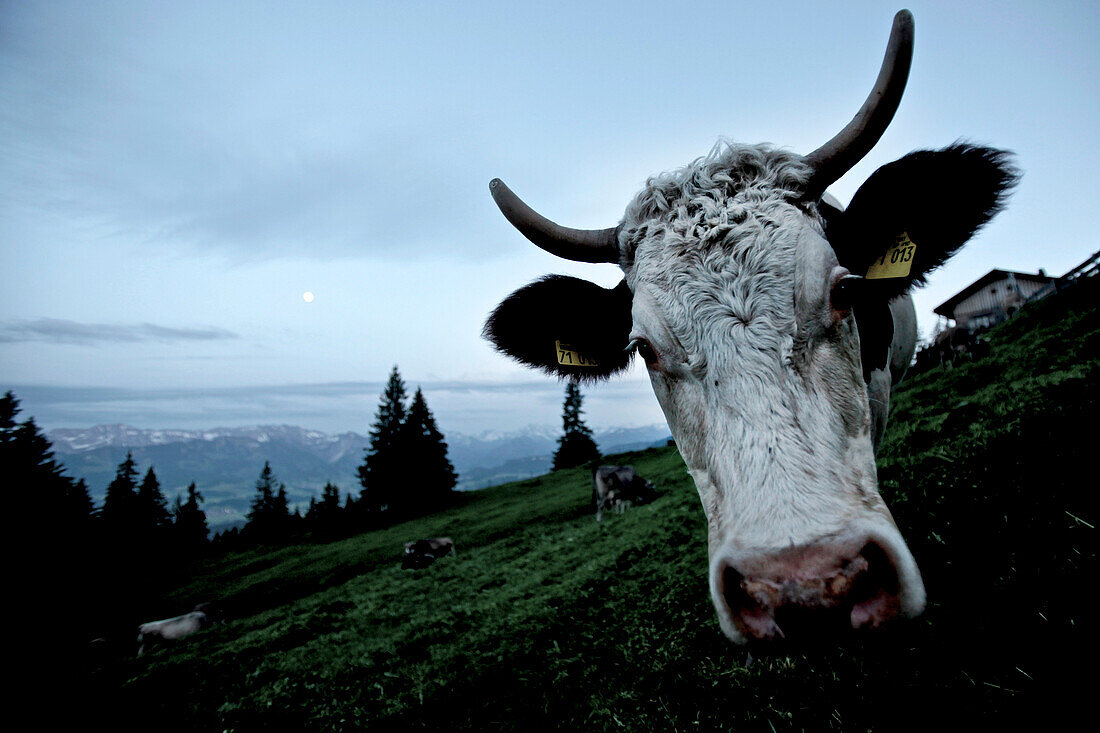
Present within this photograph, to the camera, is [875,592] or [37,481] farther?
[37,481]

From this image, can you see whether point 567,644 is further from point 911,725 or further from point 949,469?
point 949,469

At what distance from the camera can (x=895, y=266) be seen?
106 inches

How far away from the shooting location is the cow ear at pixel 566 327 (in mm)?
3574

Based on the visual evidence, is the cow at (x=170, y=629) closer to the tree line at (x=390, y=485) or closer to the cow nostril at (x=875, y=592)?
the tree line at (x=390, y=485)

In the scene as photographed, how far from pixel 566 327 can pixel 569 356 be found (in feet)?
0.83

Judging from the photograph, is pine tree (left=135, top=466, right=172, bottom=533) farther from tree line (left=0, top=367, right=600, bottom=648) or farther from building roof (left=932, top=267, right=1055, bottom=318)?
building roof (left=932, top=267, right=1055, bottom=318)

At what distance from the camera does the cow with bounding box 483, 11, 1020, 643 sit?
1487 mm

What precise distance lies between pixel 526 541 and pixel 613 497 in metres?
4.07

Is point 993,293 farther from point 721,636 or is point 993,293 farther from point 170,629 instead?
point 170,629

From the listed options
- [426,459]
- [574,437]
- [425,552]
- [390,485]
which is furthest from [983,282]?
[390,485]

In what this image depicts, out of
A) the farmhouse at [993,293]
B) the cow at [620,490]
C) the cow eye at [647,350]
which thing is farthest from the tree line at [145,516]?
the farmhouse at [993,293]

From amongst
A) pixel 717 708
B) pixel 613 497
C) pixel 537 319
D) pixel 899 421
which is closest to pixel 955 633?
pixel 717 708

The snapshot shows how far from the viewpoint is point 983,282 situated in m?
36.2

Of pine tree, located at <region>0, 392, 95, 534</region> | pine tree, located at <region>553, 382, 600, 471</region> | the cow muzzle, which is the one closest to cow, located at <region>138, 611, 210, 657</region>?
pine tree, located at <region>0, 392, 95, 534</region>
